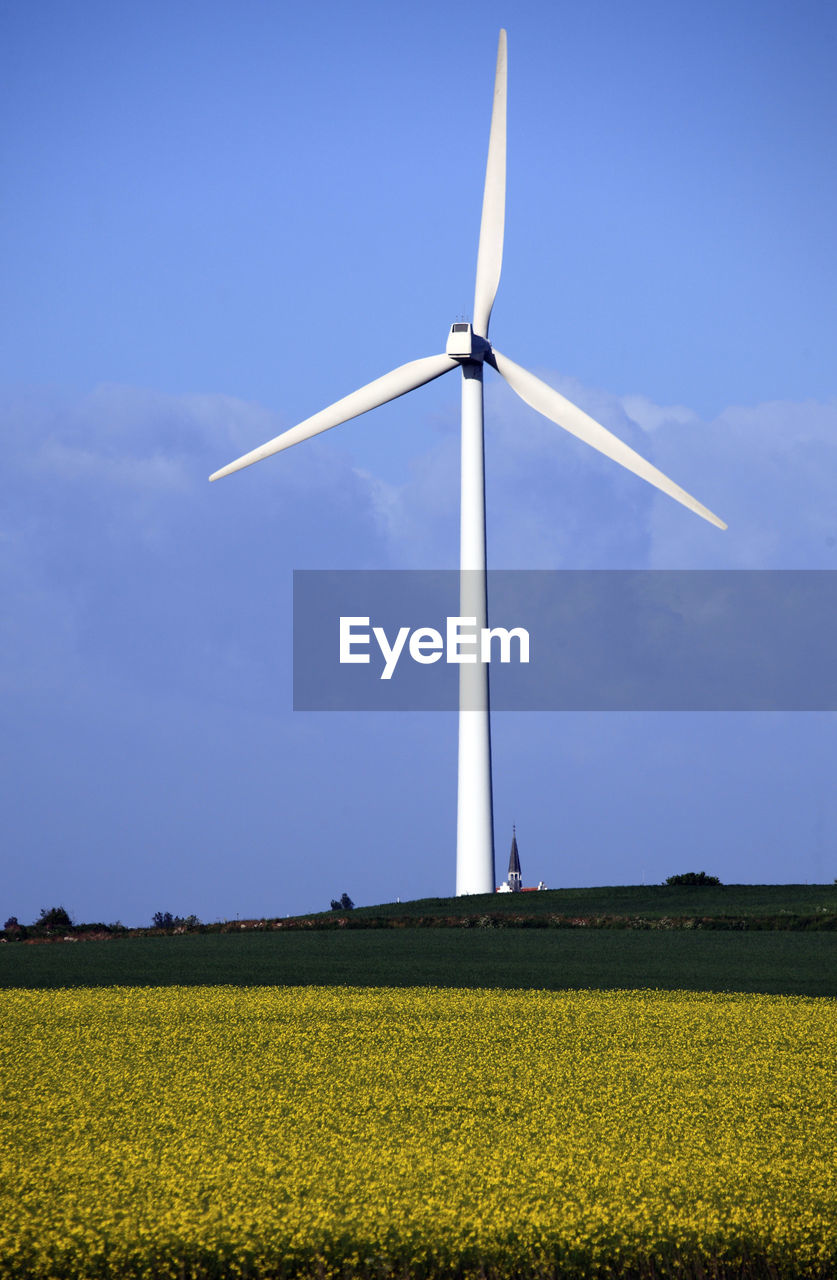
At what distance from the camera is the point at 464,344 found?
5844 centimetres

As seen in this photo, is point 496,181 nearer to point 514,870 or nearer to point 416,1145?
point 416,1145

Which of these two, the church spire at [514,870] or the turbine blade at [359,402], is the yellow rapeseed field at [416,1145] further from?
the church spire at [514,870]

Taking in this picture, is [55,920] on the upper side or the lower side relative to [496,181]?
lower

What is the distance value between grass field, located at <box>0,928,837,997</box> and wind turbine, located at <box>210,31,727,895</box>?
9913 millimetres

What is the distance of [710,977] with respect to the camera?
31844mm

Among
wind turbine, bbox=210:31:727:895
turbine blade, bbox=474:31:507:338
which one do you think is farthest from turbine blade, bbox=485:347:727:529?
turbine blade, bbox=474:31:507:338

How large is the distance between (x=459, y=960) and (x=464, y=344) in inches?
1276

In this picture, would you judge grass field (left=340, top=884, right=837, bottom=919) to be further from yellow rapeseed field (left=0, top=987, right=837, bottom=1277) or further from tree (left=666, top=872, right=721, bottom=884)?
yellow rapeseed field (left=0, top=987, right=837, bottom=1277)

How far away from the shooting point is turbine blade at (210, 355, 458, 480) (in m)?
55.8

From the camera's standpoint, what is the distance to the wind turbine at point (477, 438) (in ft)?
183

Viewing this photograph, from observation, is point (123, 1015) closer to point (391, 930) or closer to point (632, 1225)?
A: point (632, 1225)

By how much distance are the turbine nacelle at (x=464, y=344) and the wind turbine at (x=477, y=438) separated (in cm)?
5

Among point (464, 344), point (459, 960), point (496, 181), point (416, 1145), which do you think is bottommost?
point (416, 1145)

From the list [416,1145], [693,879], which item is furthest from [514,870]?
[416,1145]
